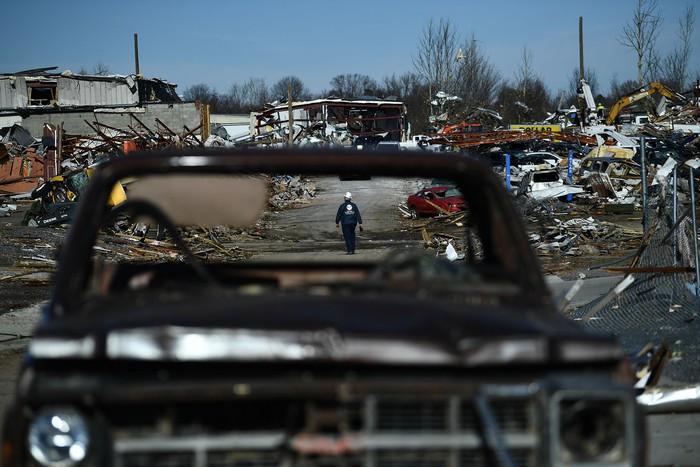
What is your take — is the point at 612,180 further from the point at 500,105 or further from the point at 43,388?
the point at 500,105

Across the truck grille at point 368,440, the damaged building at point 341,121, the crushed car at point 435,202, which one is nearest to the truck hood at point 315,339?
the truck grille at point 368,440

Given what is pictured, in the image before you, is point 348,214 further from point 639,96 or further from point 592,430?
point 639,96

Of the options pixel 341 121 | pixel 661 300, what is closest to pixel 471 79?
pixel 341 121

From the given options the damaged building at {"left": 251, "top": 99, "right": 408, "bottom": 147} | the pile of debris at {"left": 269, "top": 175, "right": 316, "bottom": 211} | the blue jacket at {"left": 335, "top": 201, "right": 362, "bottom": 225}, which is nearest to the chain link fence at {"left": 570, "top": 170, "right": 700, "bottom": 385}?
the blue jacket at {"left": 335, "top": 201, "right": 362, "bottom": 225}

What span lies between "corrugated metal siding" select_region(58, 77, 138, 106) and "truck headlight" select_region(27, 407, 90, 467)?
2328 inches

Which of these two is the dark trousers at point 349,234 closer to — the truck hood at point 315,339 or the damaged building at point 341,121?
the truck hood at point 315,339

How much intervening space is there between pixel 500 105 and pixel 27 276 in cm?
6940

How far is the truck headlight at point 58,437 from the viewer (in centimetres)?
216

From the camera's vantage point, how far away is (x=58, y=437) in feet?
7.13

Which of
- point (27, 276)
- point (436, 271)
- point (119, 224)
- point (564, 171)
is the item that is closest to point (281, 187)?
point (564, 171)

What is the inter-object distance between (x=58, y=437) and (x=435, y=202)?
2695cm

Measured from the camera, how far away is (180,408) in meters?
2.14

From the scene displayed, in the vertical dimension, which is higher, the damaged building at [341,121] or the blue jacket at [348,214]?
the damaged building at [341,121]

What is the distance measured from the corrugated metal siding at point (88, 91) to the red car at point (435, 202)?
35124 millimetres
